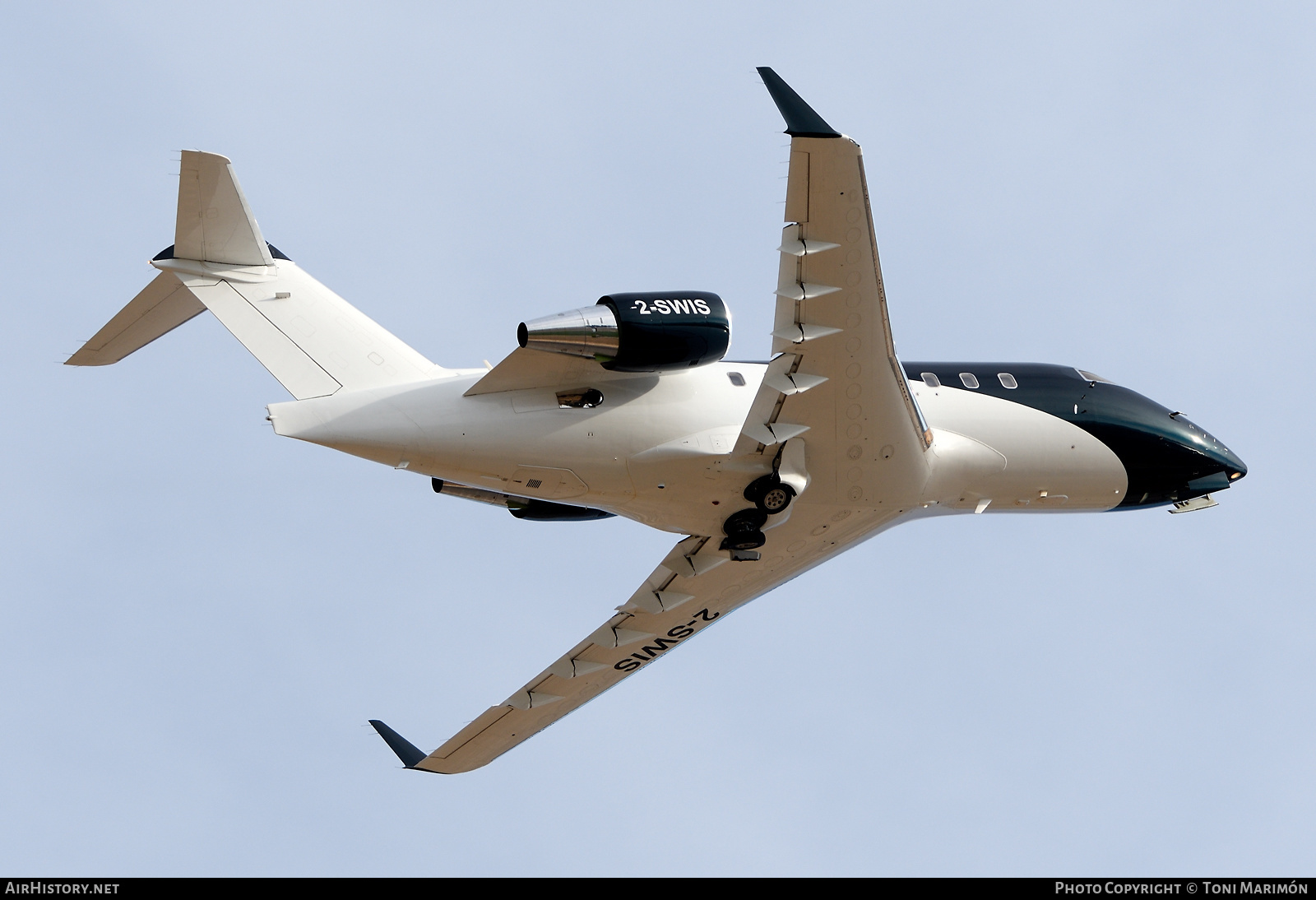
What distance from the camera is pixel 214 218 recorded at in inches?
781

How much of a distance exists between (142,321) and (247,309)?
154cm

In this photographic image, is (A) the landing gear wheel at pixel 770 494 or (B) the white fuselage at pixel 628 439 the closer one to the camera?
(B) the white fuselage at pixel 628 439

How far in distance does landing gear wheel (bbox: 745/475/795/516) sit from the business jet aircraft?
1.2 inches

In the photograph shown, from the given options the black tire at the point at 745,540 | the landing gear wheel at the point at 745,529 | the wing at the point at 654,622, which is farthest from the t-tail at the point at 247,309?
the wing at the point at 654,622

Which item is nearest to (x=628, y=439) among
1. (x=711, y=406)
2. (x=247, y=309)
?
(x=711, y=406)

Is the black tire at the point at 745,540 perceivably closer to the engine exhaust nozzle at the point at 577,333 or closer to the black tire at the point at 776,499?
the black tire at the point at 776,499

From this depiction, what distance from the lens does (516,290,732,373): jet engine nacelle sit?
1841 centimetres

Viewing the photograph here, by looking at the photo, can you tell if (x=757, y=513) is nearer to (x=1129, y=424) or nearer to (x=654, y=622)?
(x=654, y=622)

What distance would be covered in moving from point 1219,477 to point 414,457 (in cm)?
1265

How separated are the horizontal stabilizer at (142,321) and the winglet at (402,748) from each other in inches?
317

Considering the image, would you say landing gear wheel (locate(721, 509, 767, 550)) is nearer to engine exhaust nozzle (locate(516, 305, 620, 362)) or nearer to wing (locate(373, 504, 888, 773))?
wing (locate(373, 504, 888, 773))

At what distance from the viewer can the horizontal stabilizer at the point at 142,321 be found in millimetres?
20047
